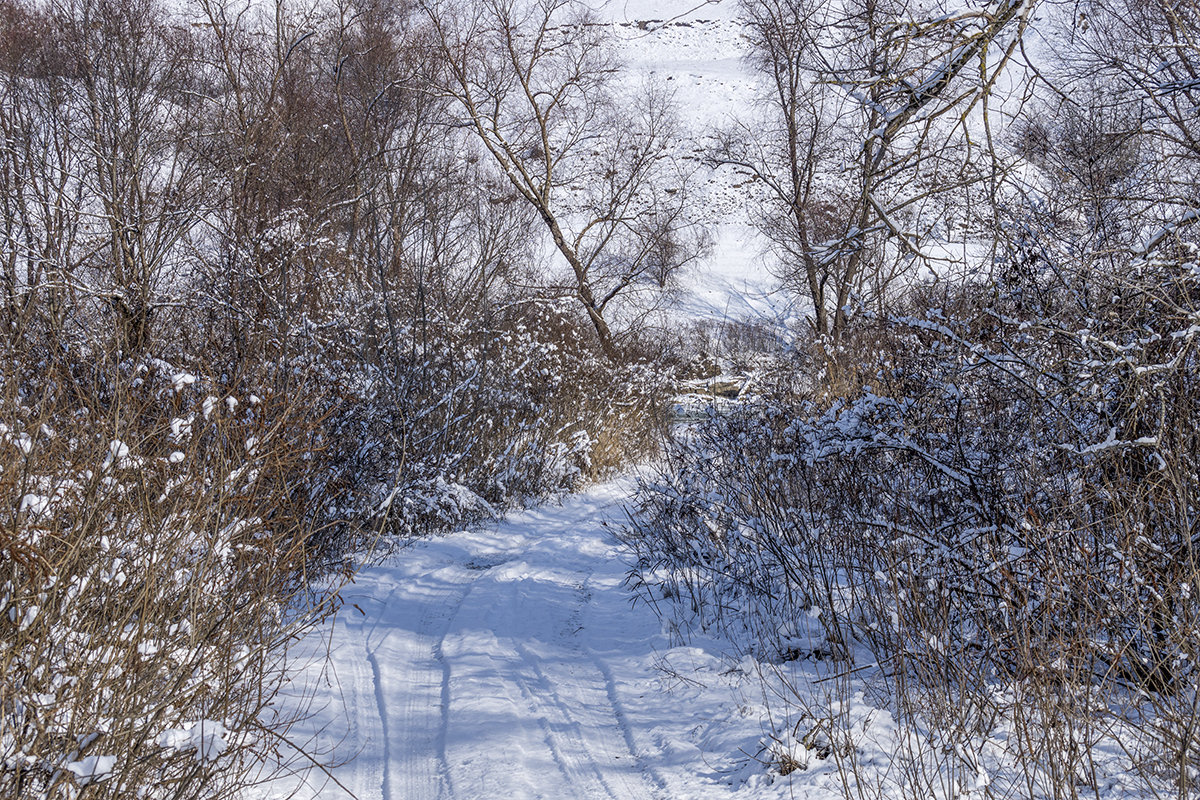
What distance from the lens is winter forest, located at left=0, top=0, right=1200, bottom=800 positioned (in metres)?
2.74

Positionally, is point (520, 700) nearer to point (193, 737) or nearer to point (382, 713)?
point (382, 713)

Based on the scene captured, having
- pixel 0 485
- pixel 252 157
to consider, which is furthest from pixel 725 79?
pixel 0 485

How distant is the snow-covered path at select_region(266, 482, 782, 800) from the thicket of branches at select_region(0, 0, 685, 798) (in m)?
0.44

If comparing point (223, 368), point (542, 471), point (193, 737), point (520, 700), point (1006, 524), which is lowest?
point (520, 700)

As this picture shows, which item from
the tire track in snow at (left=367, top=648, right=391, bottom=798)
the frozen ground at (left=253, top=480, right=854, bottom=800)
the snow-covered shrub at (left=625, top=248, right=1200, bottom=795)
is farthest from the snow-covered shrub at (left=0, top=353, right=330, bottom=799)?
the snow-covered shrub at (left=625, top=248, right=1200, bottom=795)

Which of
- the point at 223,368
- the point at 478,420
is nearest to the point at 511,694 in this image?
the point at 223,368

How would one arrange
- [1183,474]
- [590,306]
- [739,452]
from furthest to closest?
[590,306] < [739,452] < [1183,474]

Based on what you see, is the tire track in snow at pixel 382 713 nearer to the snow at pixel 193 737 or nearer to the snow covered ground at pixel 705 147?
the snow at pixel 193 737

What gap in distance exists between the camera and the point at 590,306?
15.1m

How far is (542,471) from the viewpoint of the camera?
33.1ft

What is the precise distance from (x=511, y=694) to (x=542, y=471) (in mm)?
5973

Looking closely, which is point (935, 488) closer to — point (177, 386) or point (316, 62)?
point (177, 386)

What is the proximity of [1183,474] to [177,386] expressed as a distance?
4274 mm

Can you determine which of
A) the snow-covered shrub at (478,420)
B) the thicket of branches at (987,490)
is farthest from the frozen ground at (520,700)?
the snow-covered shrub at (478,420)
